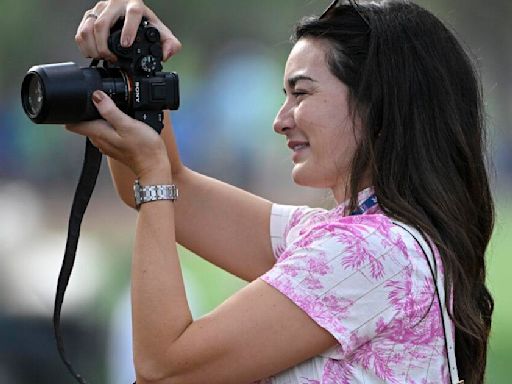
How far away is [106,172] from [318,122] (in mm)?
2064

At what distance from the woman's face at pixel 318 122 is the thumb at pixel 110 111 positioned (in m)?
0.28

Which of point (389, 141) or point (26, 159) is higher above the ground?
point (389, 141)

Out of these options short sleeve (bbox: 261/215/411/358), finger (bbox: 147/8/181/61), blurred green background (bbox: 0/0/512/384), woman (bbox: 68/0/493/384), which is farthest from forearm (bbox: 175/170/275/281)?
blurred green background (bbox: 0/0/512/384)

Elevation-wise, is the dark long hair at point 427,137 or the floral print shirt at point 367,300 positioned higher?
the dark long hair at point 427,137

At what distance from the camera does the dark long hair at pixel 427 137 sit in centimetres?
165

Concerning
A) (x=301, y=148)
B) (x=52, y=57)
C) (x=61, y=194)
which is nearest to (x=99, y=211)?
(x=61, y=194)

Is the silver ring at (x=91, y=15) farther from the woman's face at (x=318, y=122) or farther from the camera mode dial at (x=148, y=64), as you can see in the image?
the woman's face at (x=318, y=122)

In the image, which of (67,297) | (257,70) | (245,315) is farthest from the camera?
(257,70)

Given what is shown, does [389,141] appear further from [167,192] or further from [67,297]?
[67,297]

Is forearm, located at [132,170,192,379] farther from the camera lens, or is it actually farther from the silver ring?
the silver ring

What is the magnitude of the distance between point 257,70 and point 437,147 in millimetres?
2105

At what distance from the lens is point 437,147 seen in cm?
169

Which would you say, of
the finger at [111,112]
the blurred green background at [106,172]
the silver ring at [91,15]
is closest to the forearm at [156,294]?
the finger at [111,112]

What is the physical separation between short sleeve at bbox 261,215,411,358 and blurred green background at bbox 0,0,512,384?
1.81 m
